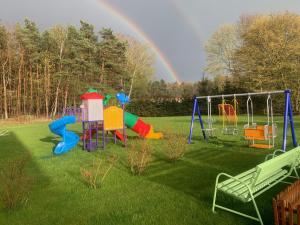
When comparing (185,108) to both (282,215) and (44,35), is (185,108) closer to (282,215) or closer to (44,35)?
(44,35)

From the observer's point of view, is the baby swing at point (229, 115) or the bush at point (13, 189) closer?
the bush at point (13, 189)

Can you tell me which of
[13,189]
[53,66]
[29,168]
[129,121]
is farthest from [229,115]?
[53,66]

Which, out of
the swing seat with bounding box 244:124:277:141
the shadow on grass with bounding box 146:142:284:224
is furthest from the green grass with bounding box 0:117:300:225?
the swing seat with bounding box 244:124:277:141

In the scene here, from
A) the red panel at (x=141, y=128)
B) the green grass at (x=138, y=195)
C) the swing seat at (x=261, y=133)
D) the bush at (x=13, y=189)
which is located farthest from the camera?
the red panel at (x=141, y=128)

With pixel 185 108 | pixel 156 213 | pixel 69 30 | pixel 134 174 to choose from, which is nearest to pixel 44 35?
pixel 69 30

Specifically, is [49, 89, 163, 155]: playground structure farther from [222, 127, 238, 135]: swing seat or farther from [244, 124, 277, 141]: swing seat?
[244, 124, 277, 141]: swing seat

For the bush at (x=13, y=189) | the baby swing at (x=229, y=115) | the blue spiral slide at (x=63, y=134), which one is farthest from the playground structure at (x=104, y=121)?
the bush at (x=13, y=189)

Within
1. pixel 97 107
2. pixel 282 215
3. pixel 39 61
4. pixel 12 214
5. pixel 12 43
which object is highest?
pixel 12 43

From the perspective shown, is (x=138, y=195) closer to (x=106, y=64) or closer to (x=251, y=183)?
(x=251, y=183)

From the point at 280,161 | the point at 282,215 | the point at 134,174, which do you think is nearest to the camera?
the point at 282,215

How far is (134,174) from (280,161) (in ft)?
11.7

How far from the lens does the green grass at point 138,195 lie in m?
4.45

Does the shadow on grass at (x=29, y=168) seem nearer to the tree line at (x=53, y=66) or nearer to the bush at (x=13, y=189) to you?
the bush at (x=13, y=189)

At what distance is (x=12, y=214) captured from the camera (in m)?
4.88
